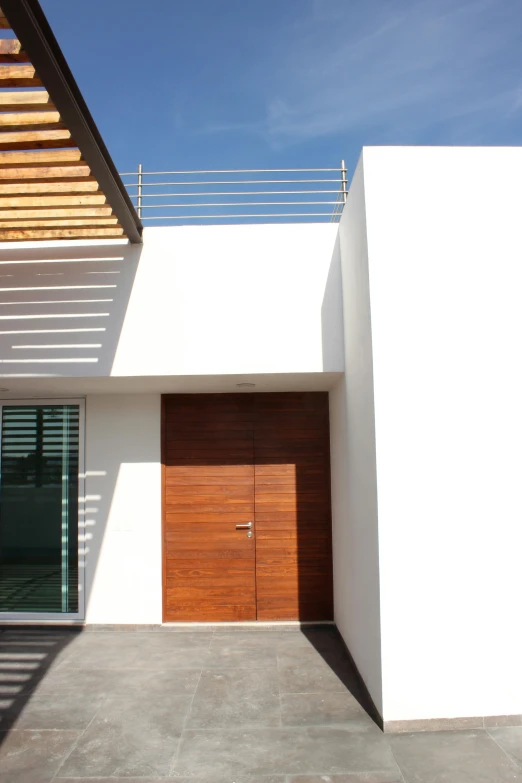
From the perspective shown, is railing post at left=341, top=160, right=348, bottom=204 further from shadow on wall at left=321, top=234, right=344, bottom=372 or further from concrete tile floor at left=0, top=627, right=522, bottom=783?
concrete tile floor at left=0, top=627, right=522, bottom=783

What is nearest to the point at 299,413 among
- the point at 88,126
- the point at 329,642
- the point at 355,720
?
the point at 329,642

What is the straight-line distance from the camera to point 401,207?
3.67m

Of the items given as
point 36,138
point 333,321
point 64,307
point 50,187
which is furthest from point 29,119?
point 333,321

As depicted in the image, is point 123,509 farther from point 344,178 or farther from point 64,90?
point 344,178

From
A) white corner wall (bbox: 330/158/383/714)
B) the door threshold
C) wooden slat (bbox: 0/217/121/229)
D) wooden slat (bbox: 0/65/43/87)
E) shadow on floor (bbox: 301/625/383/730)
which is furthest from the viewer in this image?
the door threshold

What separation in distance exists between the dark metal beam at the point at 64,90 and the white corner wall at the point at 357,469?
1.77 meters

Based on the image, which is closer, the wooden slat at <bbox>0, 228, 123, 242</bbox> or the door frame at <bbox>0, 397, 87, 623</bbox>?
the wooden slat at <bbox>0, 228, 123, 242</bbox>

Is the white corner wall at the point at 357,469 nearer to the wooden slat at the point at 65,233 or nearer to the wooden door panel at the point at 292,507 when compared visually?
the wooden door panel at the point at 292,507

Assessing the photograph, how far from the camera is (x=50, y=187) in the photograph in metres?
4.18

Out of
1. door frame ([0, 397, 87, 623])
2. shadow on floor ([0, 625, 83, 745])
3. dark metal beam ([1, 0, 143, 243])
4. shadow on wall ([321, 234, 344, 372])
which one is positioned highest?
dark metal beam ([1, 0, 143, 243])

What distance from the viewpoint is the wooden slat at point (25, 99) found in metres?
3.16

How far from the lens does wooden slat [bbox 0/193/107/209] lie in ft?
14.2

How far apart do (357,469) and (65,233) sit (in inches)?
128

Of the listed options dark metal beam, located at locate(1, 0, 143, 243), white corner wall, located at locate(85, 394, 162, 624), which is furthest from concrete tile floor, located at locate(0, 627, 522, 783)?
dark metal beam, located at locate(1, 0, 143, 243)
